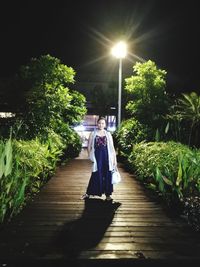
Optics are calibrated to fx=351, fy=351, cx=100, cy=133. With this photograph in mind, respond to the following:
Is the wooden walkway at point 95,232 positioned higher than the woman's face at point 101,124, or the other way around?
the woman's face at point 101,124

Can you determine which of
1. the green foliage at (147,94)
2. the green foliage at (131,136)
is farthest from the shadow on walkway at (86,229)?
the green foliage at (147,94)

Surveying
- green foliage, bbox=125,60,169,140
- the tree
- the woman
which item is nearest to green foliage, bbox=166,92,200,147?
green foliage, bbox=125,60,169,140

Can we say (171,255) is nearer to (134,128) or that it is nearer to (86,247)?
(86,247)

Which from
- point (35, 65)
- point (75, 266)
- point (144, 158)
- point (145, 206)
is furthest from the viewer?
point (35, 65)

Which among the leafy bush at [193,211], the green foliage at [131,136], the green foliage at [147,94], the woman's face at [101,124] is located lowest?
the leafy bush at [193,211]

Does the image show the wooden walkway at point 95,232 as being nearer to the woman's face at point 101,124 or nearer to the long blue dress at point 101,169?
the long blue dress at point 101,169

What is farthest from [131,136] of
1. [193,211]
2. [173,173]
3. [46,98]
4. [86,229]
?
[86,229]

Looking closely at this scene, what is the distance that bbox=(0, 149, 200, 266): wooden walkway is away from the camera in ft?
14.9

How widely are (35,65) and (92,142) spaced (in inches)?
270

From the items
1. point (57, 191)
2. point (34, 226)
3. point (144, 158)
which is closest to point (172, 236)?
point (34, 226)

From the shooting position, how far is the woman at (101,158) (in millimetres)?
7562

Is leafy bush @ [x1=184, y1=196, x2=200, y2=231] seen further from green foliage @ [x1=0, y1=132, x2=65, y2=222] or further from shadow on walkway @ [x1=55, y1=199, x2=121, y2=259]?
green foliage @ [x1=0, y1=132, x2=65, y2=222]

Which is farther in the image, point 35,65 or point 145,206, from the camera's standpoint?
point 35,65

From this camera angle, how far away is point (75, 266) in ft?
14.0
